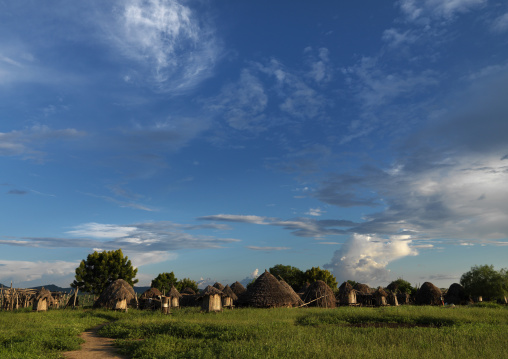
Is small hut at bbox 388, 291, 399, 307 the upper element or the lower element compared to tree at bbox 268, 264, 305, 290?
lower

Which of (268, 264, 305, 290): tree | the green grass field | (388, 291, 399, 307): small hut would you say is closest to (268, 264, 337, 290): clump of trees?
(268, 264, 305, 290): tree

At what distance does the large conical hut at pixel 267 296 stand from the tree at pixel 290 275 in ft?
103

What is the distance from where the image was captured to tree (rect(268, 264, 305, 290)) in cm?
6738

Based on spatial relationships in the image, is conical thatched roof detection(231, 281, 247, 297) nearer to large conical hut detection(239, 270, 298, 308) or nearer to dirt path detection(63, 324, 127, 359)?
large conical hut detection(239, 270, 298, 308)

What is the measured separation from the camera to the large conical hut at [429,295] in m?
47.5

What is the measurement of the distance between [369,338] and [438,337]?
9.44ft

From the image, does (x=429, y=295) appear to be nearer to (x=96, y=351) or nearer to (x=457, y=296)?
(x=457, y=296)

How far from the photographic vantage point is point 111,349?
14.8 metres

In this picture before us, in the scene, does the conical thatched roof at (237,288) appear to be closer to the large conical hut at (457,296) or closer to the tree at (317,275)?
the tree at (317,275)

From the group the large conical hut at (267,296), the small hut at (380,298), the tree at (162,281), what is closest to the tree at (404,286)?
the small hut at (380,298)

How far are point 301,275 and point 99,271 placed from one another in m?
37.5

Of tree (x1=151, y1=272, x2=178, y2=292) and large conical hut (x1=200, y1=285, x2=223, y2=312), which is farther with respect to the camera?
tree (x1=151, y1=272, x2=178, y2=292)

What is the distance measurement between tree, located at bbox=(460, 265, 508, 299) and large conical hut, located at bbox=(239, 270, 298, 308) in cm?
3021

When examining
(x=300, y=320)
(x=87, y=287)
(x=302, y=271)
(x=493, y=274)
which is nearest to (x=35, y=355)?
(x=300, y=320)
